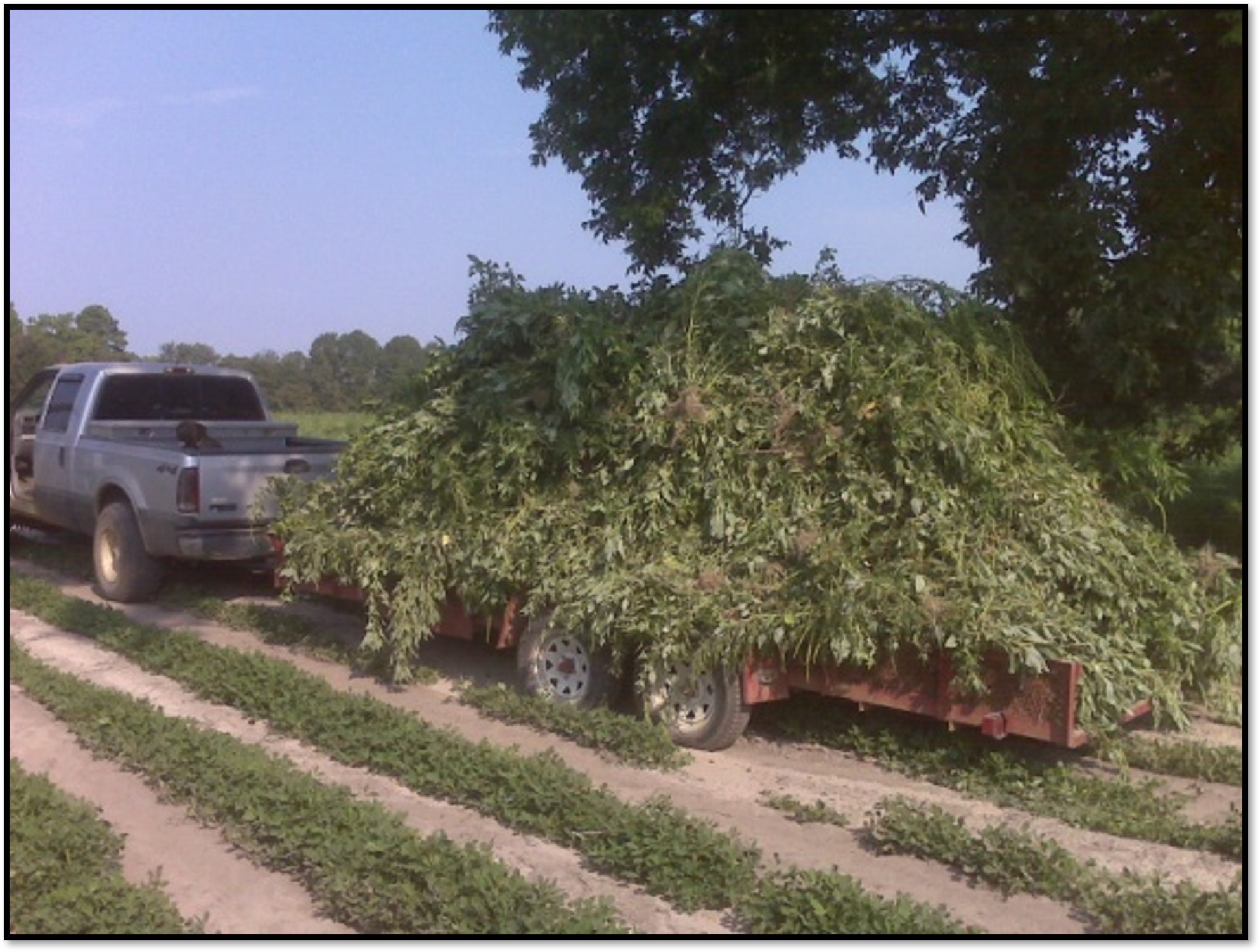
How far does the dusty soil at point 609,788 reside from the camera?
484cm

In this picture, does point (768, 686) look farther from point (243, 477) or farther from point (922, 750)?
point (243, 477)

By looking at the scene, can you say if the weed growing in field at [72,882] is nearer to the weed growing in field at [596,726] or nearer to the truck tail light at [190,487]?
the weed growing in field at [596,726]

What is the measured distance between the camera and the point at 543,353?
7977 millimetres

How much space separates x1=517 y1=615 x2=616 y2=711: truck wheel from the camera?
294 inches

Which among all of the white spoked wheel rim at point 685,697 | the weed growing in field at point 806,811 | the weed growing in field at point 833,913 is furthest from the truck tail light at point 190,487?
the weed growing in field at point 833,913

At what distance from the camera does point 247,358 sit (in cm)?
2542

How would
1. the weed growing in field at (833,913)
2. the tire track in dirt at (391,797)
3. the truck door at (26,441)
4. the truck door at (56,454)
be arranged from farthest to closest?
the truck door at (26,441) → the truck door at (56,454) → the tire track in dirt at (391,797) → the weed growing in field at (833,913)

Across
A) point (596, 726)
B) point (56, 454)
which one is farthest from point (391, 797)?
point (56, 454)

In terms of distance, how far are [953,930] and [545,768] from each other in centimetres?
218

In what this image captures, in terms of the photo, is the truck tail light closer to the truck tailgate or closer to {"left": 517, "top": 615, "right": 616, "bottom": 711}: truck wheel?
the truck tailgate

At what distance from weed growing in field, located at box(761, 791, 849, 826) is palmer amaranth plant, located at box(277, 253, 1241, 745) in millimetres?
696

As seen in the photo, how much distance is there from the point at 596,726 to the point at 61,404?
7406mm

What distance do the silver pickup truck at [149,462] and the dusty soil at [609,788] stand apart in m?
1.92

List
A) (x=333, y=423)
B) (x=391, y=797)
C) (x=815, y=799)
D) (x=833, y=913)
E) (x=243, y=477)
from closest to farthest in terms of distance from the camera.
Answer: (x=833, y=913), (x=391, y=797), (x=815, y=799), (x=243, y=477), (x=333, y=423)
